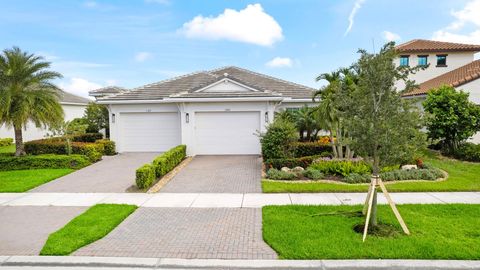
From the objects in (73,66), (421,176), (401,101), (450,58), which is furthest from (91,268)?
(450,58)

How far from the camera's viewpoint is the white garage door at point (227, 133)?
15.4m

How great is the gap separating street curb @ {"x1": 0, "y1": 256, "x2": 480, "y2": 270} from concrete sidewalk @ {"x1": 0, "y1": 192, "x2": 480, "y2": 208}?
9.09ft

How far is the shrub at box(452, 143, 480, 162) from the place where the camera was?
41.5 ft

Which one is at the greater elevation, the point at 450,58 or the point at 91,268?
the point at 450,58

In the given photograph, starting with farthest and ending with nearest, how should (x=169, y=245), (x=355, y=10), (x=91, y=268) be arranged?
(x=355, y=10) < (x=169, y=245) < (x=91, y=268)

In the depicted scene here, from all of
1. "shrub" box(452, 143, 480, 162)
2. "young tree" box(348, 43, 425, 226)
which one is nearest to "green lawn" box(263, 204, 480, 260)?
"young tree" box(348, 43, 425, 226)

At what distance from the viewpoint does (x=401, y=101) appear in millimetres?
5332

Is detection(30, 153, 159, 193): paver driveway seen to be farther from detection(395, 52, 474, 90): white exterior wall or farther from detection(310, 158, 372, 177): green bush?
detection(395, 52, 474, 90): white exterior wall

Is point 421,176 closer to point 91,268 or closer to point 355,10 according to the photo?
point 355,10

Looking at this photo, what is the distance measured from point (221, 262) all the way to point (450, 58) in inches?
1032

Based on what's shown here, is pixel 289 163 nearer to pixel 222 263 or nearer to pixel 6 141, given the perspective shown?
pixel 222 263

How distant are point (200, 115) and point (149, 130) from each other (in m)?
3.28

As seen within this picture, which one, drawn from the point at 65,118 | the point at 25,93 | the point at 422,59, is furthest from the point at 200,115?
the point at 422,59

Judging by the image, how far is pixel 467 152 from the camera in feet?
42.4
